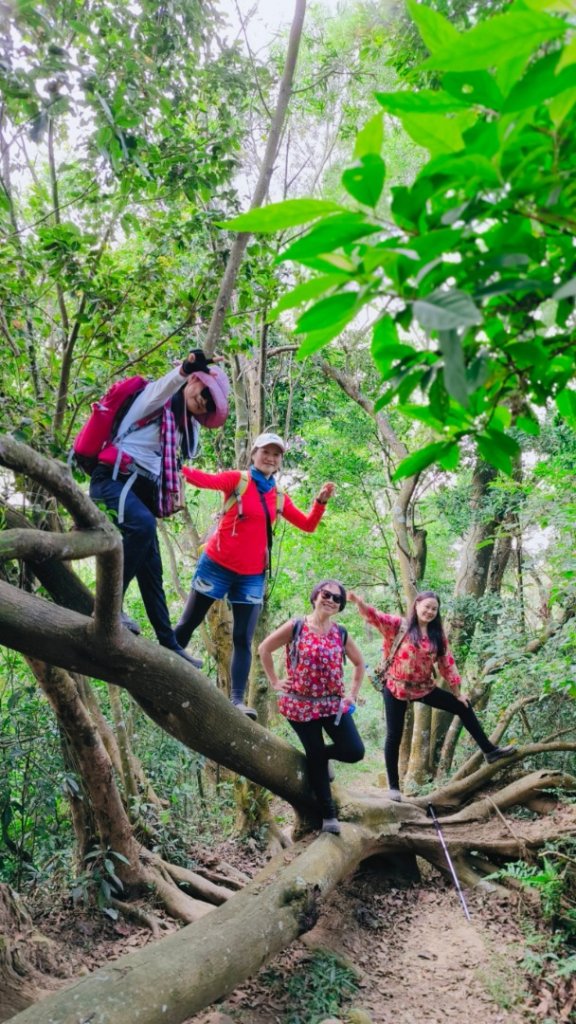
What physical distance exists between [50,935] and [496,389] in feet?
16.1

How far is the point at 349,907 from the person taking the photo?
5414 mm

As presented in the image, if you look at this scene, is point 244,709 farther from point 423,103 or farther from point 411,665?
point 423,103

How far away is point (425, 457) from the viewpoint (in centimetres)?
108

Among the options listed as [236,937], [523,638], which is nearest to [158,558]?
[236,937]

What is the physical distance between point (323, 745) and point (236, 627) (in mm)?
1157

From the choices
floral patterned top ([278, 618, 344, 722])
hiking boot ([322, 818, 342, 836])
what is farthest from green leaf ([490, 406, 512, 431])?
hiking boot ([322, 818, 342, 836])

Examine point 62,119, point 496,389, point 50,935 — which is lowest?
point 50,935

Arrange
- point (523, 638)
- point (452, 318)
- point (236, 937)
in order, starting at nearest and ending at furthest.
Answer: point (452, 318) → point (236, 937) → point (523, 638)

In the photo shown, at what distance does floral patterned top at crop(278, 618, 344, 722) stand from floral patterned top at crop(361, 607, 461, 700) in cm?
105

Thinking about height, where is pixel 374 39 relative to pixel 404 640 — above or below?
above

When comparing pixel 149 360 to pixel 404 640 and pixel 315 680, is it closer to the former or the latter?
pixel 315 680

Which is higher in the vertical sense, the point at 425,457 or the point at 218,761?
the point at 425,457

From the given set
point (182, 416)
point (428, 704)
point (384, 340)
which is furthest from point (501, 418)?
point (428, 704)

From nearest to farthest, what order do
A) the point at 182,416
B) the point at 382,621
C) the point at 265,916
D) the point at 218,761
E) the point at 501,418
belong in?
the point at 501,418, the point at 182,416, the point at 265,916, the point at 218,761, the point at 382,621
